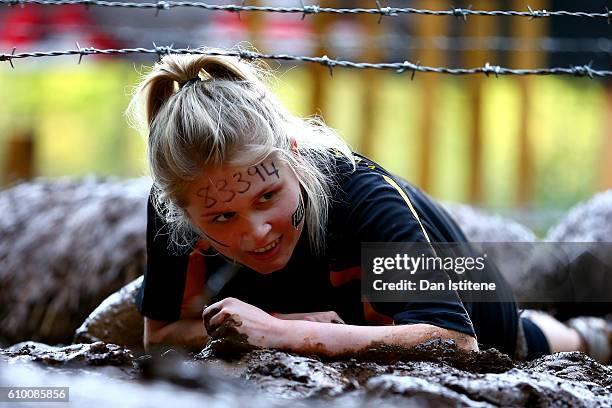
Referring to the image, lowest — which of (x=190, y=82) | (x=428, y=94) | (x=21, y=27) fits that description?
(x=190, y=82)

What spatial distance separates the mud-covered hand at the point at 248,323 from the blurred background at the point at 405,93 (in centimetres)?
309

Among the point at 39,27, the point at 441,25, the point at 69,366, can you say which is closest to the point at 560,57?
the point at 441,25

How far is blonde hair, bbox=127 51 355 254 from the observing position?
232cm

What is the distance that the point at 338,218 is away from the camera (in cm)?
252

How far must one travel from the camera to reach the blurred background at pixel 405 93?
7059 millimetres

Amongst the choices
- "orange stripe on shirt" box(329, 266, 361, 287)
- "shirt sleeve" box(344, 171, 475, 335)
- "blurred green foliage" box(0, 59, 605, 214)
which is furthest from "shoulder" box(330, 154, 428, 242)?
"blurred green foliage" box(0, 59, 605, 214)

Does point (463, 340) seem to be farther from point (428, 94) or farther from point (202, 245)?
point (428, 94)

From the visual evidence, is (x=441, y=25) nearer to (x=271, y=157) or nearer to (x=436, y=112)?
(x=436, y=112)

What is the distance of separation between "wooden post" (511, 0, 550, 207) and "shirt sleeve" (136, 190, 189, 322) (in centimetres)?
498

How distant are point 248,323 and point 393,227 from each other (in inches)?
17.1

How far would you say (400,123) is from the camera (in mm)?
9867

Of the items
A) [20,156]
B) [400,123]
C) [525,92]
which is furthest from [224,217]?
[400,123]

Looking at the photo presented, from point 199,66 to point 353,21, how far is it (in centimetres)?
601

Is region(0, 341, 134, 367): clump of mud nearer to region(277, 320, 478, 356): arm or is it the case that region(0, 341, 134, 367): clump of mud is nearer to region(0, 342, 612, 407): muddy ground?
region(0, 342, 612, 407): muddy ground
